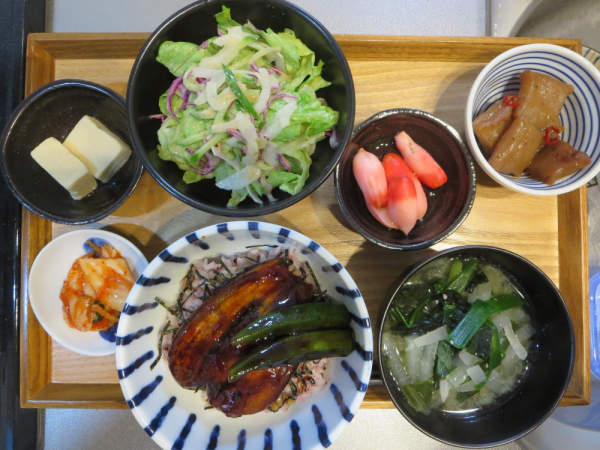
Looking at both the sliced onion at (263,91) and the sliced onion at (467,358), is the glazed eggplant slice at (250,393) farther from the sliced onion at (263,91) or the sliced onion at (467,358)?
the sliced onion at (263,91)

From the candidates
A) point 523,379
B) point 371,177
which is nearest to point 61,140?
point 371,177

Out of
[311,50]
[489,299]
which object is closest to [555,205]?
[489,299]

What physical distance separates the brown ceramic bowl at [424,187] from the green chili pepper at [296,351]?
349 mm

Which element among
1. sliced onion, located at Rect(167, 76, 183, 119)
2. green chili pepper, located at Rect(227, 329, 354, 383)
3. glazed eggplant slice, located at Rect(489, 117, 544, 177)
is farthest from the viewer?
glazed eggplant slice, located at Rect(489, 117, 544, 177)

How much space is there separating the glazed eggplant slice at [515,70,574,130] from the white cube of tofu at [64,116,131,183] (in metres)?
1.40

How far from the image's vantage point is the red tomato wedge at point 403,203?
1382mm

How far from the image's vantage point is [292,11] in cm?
127

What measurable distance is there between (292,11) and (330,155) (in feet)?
1.46

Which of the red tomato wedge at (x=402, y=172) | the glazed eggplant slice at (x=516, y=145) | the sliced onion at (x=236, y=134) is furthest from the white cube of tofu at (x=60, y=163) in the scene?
the glazed eggplant slice at (x=516, y=145)

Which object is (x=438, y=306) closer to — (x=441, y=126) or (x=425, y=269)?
(x=425, y=269)

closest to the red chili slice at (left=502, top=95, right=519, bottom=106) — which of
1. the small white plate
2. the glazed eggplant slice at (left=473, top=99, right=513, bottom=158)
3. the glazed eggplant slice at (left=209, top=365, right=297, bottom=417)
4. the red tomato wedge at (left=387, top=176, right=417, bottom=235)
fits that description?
the glazed eggplant slice at (left=473, top=99, right=513, bottom=158)

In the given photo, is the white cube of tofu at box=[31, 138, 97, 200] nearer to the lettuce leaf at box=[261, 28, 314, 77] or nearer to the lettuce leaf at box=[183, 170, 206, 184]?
the lettuce leaf at box=[183, 170, 206, 184]

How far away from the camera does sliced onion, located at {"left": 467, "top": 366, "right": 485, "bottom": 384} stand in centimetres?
146

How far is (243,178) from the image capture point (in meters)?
1.32
